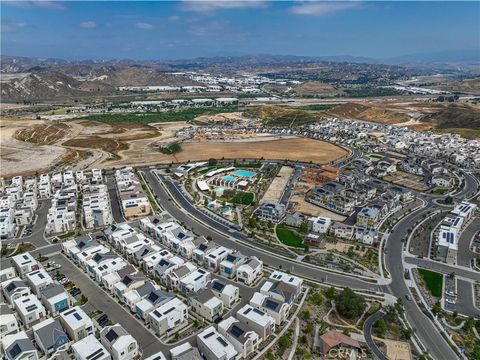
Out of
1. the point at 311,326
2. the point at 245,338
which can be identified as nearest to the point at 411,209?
the point at 311,326

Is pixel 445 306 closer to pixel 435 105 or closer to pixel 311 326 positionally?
pixel 311 326

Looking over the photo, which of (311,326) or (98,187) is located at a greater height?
(98,187)

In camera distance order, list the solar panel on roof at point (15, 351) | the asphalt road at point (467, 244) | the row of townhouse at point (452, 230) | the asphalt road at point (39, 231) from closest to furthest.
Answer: the solar panel on roof at point (15, 351) < the row of townhouse at point (452, 230) < the asphalt road at point (467, 244) < the asphalt road at point (39, 231)

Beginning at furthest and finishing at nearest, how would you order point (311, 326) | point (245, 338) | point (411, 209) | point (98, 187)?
1. point (98, 187)
2. point (411, 209)
3. point (311, 326)
4. point (245, 338)

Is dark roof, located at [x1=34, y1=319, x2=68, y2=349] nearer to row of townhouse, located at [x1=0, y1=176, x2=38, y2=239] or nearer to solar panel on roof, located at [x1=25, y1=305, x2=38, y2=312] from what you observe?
solar panel on roof, located at [x1=25, y1=305, x2=38, y2=312]

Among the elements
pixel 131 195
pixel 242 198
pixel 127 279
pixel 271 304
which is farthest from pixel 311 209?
pixel 127 279

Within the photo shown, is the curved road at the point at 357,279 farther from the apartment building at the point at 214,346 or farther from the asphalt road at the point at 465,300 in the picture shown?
the apartment building at the point at 214,346

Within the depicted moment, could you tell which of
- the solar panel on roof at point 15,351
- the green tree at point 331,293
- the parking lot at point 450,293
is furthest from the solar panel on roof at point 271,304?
the solar panel on roof at point 15,351
